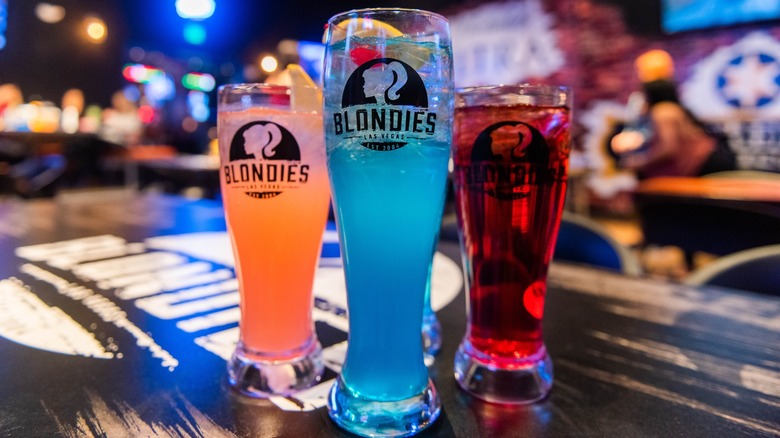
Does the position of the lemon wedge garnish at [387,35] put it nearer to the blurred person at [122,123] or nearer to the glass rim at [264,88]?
the glass rim at [264,88]

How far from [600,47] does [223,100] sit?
6127 millimetres

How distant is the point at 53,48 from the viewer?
920cm

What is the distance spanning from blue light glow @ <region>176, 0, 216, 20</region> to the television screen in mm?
6498

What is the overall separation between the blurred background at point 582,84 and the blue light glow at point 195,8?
0.02m

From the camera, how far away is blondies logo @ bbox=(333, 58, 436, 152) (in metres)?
0.47

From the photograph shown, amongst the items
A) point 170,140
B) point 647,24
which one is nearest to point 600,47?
point 647,24

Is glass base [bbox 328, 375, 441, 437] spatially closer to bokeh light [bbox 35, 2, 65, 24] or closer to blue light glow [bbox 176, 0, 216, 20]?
blue light glow [bbox 176, 0, 216, 20]

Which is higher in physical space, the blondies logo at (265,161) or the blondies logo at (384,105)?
the blondies logo at (384,105)

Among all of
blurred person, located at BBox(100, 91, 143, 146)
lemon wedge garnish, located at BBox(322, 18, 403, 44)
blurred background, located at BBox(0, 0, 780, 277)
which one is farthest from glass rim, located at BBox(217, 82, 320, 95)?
blurred person, located at BBox(100, 91, 143, 146)

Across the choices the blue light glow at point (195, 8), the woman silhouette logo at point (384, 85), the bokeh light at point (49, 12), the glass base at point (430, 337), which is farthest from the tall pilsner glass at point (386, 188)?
the bokeh light at point (49, 12)

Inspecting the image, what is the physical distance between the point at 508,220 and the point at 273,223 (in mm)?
256

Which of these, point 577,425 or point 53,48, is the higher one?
point 53,48

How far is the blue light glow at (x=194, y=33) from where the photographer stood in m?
9.85

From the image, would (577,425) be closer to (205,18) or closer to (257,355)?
(257,355)
